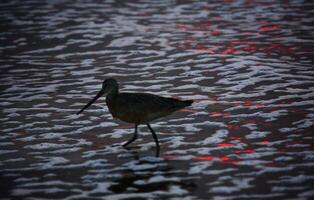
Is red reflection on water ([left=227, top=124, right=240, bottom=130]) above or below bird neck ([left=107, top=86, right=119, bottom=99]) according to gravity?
below

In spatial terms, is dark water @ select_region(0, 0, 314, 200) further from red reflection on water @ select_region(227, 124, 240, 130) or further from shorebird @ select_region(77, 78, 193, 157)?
shorebird @ select_region(77, 78, 193, 157)

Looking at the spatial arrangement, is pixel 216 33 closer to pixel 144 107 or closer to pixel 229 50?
pixel 229 50

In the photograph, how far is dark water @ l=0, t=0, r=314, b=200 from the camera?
9992 mm

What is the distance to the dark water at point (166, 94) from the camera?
9.99 metres

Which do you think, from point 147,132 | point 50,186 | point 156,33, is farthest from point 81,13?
point 50,186

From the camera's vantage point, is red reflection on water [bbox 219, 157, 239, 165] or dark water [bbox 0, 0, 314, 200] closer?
dark water [bbox 0, 0, 314, 200]

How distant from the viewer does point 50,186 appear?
9906 mm

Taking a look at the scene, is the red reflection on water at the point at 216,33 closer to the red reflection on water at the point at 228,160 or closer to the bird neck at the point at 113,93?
the bird neck at the point at 113,93

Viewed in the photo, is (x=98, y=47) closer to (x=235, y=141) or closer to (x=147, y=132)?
(x=147, y=132)

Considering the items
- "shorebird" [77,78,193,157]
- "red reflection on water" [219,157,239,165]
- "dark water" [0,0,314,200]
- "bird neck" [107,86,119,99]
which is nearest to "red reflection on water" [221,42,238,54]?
"dark water" [0,0,314,200]

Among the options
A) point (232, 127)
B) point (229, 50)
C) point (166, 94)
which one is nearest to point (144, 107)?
point (232, 127)

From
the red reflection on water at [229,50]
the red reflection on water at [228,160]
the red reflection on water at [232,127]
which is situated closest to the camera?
the red reflection on water at [228,160]

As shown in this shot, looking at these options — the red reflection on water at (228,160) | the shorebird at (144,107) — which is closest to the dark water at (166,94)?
the red reflection on water at (228,160)

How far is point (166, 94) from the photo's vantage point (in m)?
15.2
